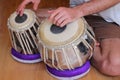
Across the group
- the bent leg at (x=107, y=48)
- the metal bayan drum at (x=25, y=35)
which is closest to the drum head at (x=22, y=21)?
the metal bayan drum at (x=25, y=35)

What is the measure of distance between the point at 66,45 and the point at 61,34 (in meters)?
0.06

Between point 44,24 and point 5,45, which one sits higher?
point 44,24

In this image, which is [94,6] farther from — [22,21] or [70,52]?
[22,21]

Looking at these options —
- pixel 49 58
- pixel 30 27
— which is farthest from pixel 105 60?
pixel 30 27

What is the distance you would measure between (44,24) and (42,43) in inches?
4.2

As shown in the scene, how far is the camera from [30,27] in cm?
154

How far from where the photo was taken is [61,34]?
1.37 metres

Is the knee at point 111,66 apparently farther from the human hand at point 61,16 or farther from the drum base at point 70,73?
the human hand at point 61,16

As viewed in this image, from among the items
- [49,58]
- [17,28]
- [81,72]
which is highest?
[17,28]

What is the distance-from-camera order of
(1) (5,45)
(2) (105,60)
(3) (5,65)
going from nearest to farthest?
(2) (105,60) → (3) (5,65) → (1) (5,45)

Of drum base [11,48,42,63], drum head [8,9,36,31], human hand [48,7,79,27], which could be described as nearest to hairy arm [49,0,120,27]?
human hand [48,7,79,27]

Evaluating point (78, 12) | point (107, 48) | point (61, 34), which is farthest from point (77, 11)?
point (107, 48)

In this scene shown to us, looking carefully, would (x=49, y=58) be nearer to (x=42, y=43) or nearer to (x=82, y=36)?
(x=42, y=43)

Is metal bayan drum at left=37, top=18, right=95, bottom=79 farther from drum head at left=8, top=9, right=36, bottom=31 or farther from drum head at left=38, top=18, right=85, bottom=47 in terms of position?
drum head at left=8, top=9, right=36, bottom=31
